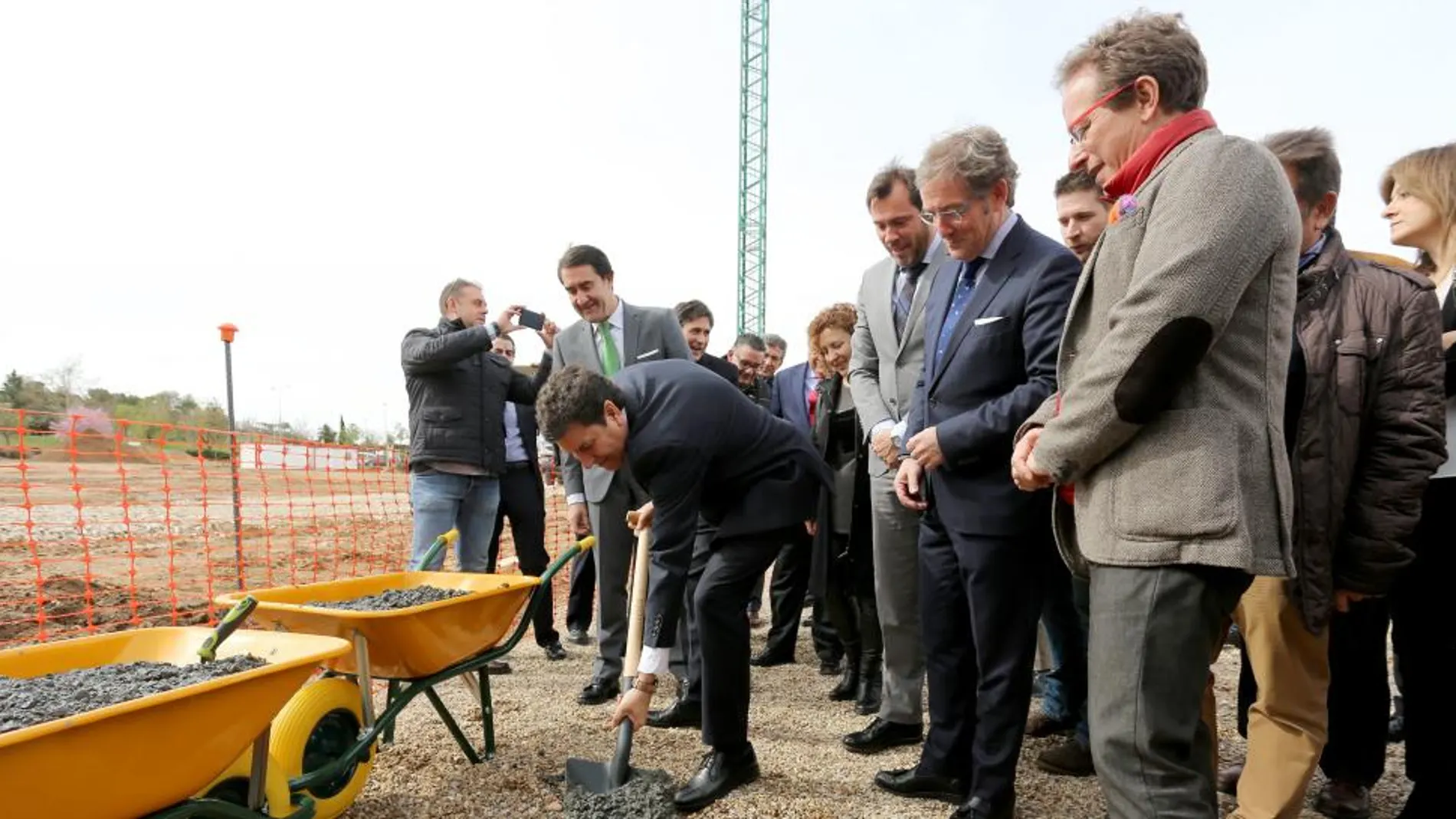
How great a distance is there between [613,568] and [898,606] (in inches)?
51.4

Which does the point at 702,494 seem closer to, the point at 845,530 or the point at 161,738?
the point at 845,530

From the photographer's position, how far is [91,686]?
1.64m

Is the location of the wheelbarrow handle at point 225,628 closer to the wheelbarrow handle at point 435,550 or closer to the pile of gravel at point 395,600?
the pile of gravel at point 395,600

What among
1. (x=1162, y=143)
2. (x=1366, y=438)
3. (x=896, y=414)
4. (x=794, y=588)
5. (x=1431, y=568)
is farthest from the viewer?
(x=794, y=588)

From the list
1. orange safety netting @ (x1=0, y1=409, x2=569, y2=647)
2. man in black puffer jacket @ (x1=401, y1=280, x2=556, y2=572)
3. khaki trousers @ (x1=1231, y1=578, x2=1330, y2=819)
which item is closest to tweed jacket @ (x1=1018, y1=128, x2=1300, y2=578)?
khaki trousers @ (x1=1231, y1=578, x2=1330, y2=819)

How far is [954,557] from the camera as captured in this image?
7.73 feet

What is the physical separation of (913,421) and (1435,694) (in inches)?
58.8

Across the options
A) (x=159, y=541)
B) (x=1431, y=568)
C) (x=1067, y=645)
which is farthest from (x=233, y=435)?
(x=159, y=541)

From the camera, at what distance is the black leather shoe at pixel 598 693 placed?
3.47 meters

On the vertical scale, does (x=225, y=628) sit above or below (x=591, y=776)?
above

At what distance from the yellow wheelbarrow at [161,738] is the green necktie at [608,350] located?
2024 millimetres

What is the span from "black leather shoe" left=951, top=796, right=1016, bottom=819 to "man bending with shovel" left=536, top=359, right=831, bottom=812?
2.25 feet

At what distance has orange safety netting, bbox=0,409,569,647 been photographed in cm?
564

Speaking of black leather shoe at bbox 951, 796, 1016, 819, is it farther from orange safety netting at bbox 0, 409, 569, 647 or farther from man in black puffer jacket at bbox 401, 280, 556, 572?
orange safety netting at bbox 0, 409, 569, 647
